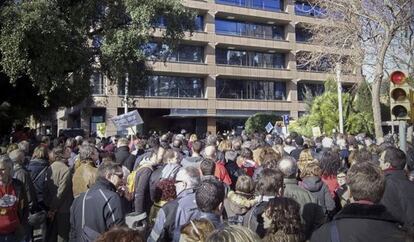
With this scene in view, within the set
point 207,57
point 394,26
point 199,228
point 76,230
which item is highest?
point 207,57

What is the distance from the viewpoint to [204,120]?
5088cm

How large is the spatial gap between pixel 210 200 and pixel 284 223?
0.79 m

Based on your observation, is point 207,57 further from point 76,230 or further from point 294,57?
point 76,230

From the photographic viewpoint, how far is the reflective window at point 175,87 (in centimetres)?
4731

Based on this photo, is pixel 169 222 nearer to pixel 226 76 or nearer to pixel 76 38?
pixel 76 38

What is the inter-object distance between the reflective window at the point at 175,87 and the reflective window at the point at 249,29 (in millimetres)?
5872

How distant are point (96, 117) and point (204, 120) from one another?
11.0 metres

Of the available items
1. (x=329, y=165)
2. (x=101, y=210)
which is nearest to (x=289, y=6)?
(x=329, y=165)

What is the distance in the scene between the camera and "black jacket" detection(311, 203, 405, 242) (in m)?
3.15

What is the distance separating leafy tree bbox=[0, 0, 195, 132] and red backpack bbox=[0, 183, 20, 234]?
41.3ft

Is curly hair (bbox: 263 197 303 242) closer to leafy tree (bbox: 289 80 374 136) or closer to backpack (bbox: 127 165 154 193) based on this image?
backpack (bbox: 127 165 154 193)

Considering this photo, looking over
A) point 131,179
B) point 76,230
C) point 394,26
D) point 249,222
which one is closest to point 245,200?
point 249,222

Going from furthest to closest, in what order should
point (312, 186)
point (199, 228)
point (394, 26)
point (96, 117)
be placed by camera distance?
point (96, 117)
point (394, 26)
point (312, 186)
point (199, 228)

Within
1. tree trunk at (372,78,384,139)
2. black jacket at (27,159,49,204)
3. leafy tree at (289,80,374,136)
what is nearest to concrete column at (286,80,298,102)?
leafy tree at (289,80,374,136)
